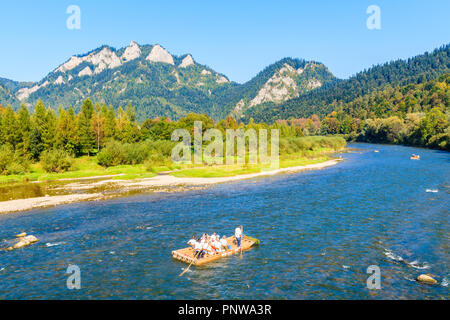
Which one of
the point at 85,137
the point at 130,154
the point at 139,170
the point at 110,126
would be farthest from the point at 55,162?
the point at 110,126

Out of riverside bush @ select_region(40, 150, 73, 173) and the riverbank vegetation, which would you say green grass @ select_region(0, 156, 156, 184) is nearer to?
the riverbank vegetation

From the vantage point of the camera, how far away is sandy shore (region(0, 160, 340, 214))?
2354 inches

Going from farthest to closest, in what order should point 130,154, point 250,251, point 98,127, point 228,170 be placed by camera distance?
point 98,127, point 130,154, point 228,170, point 250,251

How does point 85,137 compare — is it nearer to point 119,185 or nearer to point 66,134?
point 66,134

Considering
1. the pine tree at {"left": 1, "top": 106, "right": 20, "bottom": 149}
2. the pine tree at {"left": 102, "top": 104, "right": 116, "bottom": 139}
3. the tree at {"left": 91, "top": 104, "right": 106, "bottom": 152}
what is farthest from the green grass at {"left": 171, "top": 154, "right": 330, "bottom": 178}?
the pine tree at {"left": 1, "top": 106, "right": 20, "bottom": 149}

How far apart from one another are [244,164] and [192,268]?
80741mm

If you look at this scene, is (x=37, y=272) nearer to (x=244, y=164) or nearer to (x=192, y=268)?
(x=192, y=268)

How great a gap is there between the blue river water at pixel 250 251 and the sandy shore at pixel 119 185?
4532 mm

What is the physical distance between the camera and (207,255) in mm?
35125

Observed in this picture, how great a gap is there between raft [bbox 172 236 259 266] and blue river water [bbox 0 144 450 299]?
80 cm

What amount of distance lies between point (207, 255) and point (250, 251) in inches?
204

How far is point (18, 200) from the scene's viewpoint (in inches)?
2495

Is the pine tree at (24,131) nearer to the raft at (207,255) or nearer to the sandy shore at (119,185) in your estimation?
the sandy shore at (119,185)
